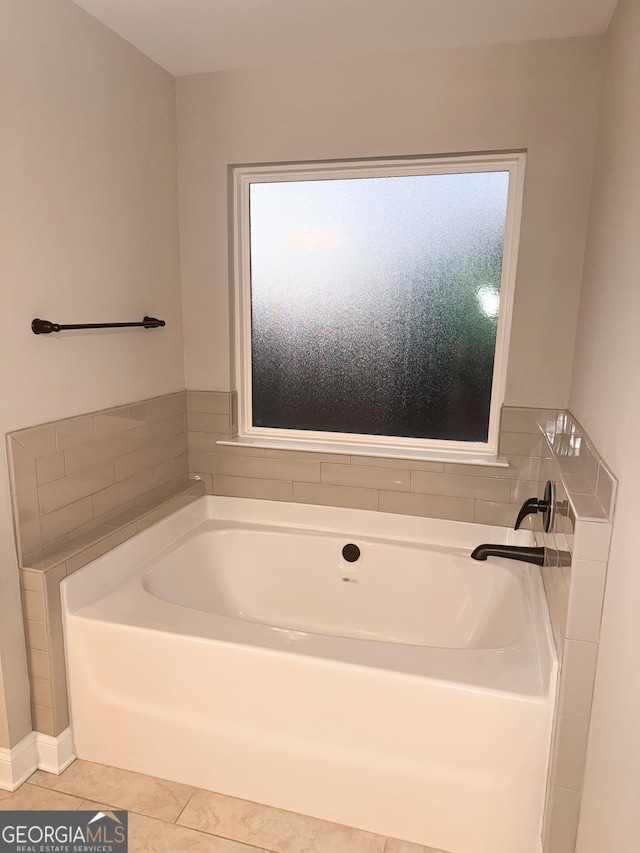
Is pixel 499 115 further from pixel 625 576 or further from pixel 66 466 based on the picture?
pixel 66 466

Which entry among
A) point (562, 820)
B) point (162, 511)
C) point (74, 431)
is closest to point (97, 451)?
point (74, 431)

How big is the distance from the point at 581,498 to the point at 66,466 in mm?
1606

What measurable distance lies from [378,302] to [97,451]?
1.30m

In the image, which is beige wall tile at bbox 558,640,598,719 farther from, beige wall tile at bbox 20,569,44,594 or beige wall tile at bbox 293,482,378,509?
beige wall tile at bbox 20,569,44,594

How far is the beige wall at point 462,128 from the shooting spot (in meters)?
2.20

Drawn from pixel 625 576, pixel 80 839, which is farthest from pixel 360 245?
pixel 80 839

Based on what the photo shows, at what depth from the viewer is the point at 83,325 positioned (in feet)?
6.61

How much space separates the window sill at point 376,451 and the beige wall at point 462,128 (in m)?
0.27

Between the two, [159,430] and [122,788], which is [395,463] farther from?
[122,788]

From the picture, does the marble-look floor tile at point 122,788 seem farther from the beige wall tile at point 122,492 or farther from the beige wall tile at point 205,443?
the beige wall tile at point 205,443

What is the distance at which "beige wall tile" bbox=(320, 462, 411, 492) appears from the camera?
2.58 m

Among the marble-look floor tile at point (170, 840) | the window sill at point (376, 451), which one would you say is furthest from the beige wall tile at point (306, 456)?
the marble-look floor tile at point (170, 840)

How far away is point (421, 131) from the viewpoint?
7.64 feet

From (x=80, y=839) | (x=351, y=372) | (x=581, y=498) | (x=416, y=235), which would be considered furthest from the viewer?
(x=351, y=372)
